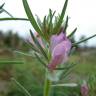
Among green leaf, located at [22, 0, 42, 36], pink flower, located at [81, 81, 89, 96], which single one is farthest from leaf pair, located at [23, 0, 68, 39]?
pink flower, located at [81, 81, 89, 96]

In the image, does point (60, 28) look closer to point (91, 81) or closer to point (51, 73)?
point (51, 73)

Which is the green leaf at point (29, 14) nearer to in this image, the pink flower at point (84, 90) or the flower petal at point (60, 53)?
the flower petal at point (60, 53)

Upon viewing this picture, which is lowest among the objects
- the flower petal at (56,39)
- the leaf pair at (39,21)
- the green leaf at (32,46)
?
the green leaf at (32,46)

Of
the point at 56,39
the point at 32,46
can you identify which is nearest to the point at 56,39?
the point at 56,39

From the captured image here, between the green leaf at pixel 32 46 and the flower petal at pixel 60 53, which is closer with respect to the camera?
the flower petal at pixel 60 53

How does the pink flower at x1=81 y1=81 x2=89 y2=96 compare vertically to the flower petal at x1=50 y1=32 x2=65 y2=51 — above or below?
below

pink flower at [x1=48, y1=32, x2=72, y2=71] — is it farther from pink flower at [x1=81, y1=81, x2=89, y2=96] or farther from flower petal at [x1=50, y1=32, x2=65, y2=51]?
pink flower at [x1=81, y1=81, x2=89, y2=96]

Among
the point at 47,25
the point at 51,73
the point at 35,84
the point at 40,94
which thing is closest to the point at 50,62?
the point at 51,73

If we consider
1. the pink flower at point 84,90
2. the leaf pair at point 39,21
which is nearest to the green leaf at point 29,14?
the leaf pair at point 39,21
